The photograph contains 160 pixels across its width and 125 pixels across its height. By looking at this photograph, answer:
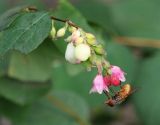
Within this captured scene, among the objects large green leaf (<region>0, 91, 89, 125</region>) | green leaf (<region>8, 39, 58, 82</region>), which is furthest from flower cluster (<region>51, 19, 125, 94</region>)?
large green leaf (<region>0, 91, 89, 125</region>)

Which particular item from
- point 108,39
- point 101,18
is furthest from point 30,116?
point 101,18

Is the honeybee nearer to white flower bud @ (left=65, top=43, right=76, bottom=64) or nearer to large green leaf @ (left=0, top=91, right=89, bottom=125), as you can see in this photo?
white flower bud @ (left=65, top=43, right=76, bottom=64)

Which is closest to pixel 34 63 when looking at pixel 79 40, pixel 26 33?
pixel 26 33

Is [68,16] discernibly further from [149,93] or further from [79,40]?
[149,93]

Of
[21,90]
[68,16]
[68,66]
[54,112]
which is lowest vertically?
[54,112]

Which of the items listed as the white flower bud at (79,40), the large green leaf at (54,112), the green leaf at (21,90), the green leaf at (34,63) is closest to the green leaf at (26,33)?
the white flower bud at (79,40)
